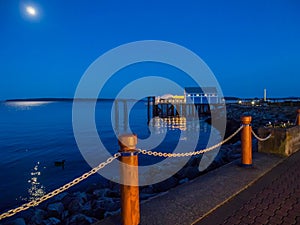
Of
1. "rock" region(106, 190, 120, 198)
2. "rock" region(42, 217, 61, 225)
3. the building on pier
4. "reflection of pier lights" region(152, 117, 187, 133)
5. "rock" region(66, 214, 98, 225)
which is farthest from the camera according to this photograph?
the building on pier

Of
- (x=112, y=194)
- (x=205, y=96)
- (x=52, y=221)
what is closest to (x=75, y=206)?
(x=52, y=221)

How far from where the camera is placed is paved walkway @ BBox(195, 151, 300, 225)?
2.64 meters

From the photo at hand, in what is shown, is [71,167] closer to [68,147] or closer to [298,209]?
[68,147]

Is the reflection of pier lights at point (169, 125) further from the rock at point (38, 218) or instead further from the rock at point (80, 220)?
the rock at point (80, 220)

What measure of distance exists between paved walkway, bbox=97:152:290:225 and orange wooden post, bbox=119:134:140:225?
11.3 inches

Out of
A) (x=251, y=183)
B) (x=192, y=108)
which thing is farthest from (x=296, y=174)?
(x=192, y=108)

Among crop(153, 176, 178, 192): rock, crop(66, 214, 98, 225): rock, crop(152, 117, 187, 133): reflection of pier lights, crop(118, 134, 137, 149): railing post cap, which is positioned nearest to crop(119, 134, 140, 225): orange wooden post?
crop(118, 134, 137, 149): railing post cap

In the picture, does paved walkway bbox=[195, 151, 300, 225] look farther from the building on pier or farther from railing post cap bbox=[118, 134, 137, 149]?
the building on pier

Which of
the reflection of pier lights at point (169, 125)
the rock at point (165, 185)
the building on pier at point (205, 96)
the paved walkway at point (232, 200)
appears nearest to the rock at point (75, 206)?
the rock at point (165, 185)

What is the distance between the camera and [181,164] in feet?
28.8

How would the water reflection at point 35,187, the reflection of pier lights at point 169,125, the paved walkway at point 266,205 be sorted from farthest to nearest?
the reflection of pier lights at point 169,125, the water reflection at point 35,187, the paved walkway at point 266,205

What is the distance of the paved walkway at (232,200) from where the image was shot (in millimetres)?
2648

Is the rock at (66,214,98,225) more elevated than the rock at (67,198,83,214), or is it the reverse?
the rock at (66,214,98,225)

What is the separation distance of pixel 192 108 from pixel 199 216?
1548 inches
